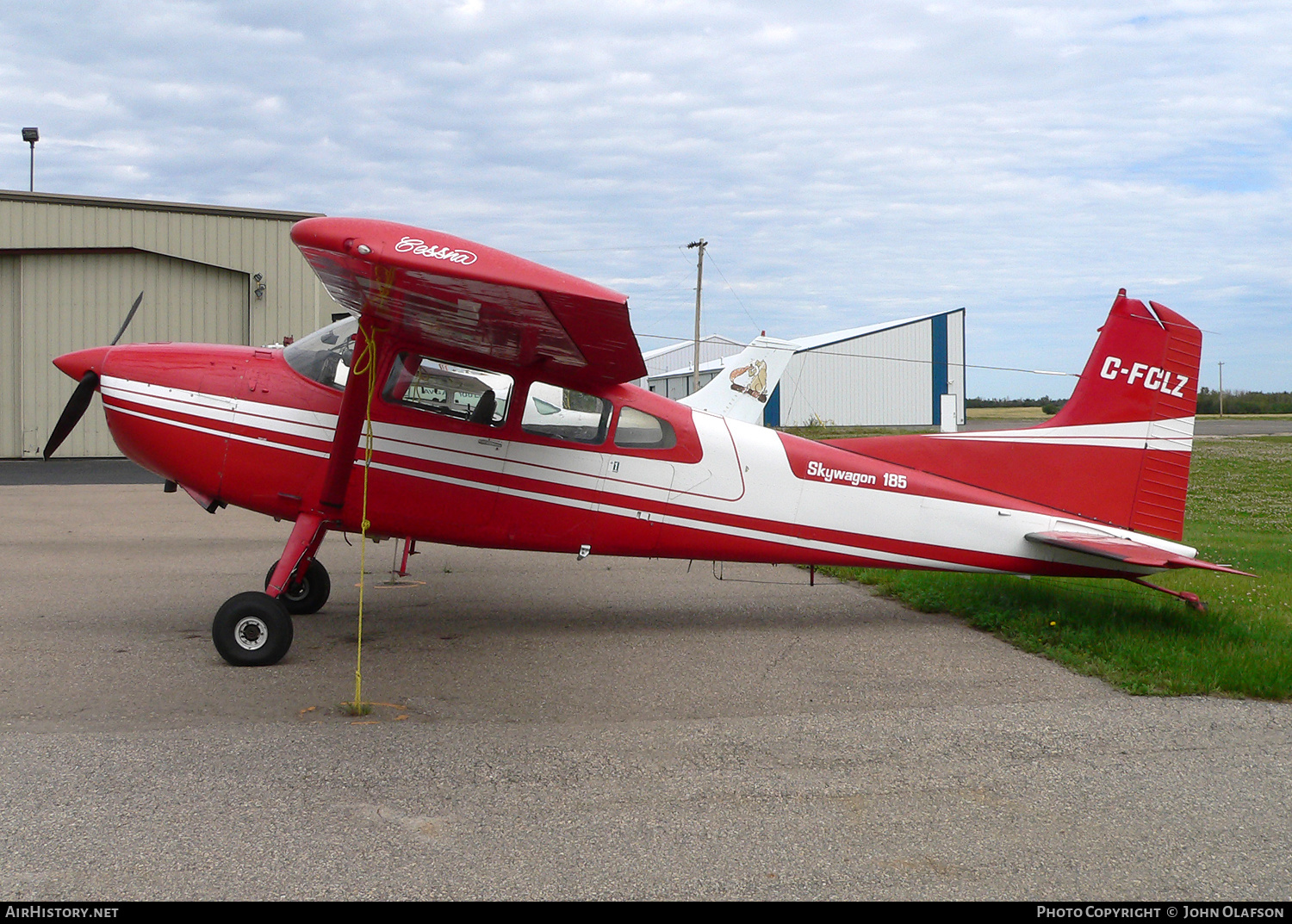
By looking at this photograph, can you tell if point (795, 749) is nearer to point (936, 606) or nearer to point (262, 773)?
point (262, 773)

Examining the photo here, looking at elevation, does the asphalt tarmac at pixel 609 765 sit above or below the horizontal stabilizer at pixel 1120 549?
below

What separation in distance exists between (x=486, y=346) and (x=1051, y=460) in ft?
15.1

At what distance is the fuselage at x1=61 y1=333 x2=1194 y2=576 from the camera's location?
6633 millimetres

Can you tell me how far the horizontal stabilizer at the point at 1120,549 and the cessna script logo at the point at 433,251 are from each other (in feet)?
16.3

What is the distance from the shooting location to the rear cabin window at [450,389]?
22.1 feet

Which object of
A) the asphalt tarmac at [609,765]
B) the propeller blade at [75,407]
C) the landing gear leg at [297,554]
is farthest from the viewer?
the propeller blade at [75,407]

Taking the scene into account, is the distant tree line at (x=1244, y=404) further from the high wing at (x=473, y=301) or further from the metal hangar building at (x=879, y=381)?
the high wing at (x=473, y=301)

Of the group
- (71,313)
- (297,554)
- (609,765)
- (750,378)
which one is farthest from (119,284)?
(609,765)

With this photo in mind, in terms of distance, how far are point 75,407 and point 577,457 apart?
359 centimetres

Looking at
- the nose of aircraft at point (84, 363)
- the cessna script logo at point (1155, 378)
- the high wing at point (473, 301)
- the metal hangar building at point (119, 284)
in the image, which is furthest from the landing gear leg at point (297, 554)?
the metal hangar building at point (119, 284)

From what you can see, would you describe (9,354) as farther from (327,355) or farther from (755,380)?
(327,355)

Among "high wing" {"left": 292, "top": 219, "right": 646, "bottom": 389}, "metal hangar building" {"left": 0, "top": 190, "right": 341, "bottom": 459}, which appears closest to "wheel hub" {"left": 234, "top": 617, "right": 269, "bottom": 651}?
"high wing" {"left": 292, "top": 219, "right": 646, "bottom": 389}

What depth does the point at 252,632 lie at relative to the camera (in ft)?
20.1

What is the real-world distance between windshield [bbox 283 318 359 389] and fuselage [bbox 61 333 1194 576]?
0.13 ft
